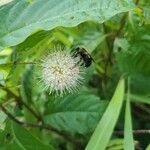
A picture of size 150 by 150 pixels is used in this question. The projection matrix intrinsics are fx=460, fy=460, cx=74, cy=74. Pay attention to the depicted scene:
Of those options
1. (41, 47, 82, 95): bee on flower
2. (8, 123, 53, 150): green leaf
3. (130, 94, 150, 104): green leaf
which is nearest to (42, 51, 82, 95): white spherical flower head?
(41, 47, 82, 95): bee on flower

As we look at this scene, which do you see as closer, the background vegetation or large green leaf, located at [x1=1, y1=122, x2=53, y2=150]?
the background vegetation

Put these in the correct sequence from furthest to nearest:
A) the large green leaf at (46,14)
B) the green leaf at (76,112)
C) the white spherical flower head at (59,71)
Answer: the green leaf at (76,112) < the white spherical flower head at (59,71) < the large green leaf at (46,14)

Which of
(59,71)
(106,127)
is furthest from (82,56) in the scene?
(106,127)

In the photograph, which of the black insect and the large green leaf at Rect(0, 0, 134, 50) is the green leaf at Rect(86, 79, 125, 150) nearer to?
the black insect

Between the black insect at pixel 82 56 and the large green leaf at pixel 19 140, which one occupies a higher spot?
the black insect at pixel 82 56

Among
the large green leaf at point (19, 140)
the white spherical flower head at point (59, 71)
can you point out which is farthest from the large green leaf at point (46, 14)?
the large green leaf at point (19, 140)

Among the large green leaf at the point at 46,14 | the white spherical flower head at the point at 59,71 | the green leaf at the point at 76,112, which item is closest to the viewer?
the large green leaf at the point at 46,14

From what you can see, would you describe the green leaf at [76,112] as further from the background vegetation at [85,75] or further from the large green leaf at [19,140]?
the large green leaf at [19,140]
